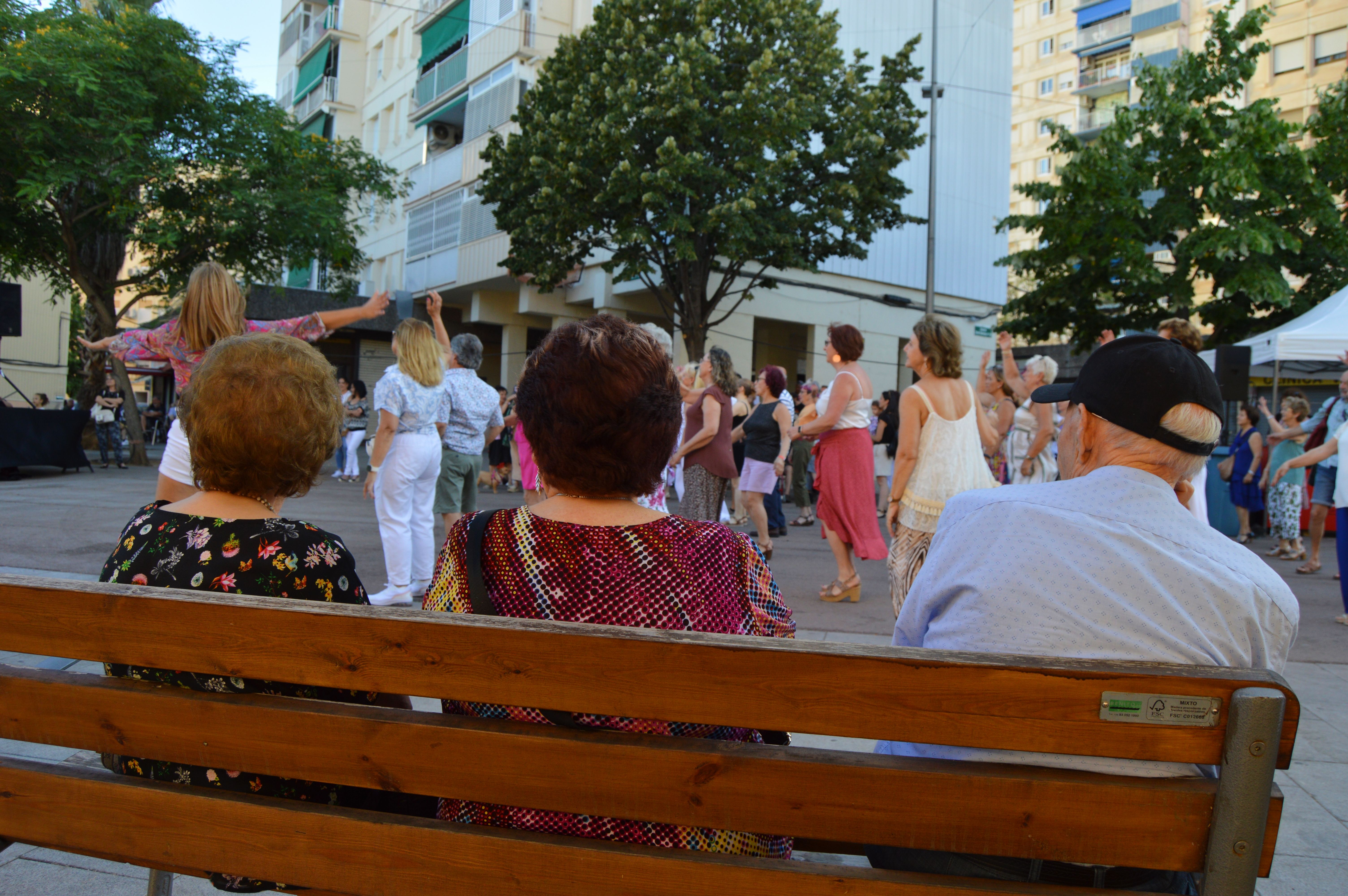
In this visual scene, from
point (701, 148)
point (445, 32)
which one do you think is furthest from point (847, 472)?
point (445, 32)

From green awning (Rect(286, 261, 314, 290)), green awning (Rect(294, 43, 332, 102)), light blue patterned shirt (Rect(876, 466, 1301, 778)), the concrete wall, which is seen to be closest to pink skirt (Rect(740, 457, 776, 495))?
light blue patterned shirt (Rect(876, 466, 1301, 778))

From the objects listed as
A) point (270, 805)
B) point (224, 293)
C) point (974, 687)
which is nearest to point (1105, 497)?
point (974, 687)

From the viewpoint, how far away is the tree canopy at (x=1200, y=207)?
20688 millimetres

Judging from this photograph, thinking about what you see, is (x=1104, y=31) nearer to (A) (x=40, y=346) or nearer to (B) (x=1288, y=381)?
(B) (x=1288, y=381)

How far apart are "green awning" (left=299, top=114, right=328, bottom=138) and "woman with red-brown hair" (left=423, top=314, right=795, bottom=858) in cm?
4118

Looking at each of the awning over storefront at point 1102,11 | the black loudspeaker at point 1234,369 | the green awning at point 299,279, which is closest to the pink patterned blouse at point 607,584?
the black loudspeaker at point 1234,369

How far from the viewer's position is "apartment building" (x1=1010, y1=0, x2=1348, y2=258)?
38.2 metres

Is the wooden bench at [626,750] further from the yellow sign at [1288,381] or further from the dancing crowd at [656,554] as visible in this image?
the yellow sign at [1288,381]

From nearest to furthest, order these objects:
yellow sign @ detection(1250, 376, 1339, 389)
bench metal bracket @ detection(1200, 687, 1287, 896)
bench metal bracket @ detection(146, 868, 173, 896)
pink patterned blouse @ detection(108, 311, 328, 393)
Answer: bench metal bracket @ detection(1200, 687, 1287, 896) < bench metal bracket @ detection(146, 868, 173, 896) < pink patterned blouse @ detection(108, 311, 328, 393) < yellow sign @ detection(1250, 376, 1339, 389)

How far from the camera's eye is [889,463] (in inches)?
574

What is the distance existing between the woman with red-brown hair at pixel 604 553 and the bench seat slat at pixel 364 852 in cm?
8

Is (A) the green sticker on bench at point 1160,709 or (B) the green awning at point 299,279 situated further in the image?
(B) the green awning at point 299,279

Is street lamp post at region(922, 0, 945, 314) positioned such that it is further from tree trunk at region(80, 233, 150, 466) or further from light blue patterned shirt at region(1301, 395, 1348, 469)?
tree trunk at region(80, 233, 150, 466)

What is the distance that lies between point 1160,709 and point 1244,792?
0.16 meters
